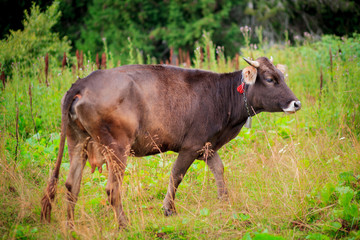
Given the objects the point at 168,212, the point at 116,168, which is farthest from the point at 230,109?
the point at 116,168

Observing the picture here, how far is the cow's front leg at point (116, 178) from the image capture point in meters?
4.06

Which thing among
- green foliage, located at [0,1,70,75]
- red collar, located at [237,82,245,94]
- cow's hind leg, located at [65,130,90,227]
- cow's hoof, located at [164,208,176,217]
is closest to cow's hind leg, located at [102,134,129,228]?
cow's hind leg, located at [65,130,90,227]

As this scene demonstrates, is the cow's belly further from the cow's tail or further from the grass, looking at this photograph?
the cow's tail

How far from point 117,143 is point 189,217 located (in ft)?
3.87

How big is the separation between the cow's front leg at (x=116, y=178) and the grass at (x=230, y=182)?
116 millimetres

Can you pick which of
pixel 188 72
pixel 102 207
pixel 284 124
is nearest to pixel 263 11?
pixel 284 124

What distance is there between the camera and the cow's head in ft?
16.1

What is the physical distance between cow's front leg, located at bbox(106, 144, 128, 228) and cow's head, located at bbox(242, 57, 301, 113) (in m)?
2.02

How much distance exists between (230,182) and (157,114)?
5.15 feet

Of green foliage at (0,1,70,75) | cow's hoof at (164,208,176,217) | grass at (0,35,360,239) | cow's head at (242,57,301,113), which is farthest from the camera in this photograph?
green foliage at (0,1,70,75)

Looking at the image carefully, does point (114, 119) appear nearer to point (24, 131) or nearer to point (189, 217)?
point (189, 217)

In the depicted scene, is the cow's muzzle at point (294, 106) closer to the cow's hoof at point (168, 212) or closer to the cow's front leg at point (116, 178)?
the cow's hoof at point (168, 212)

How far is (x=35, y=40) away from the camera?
10203mm

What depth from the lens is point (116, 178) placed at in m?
4.14
